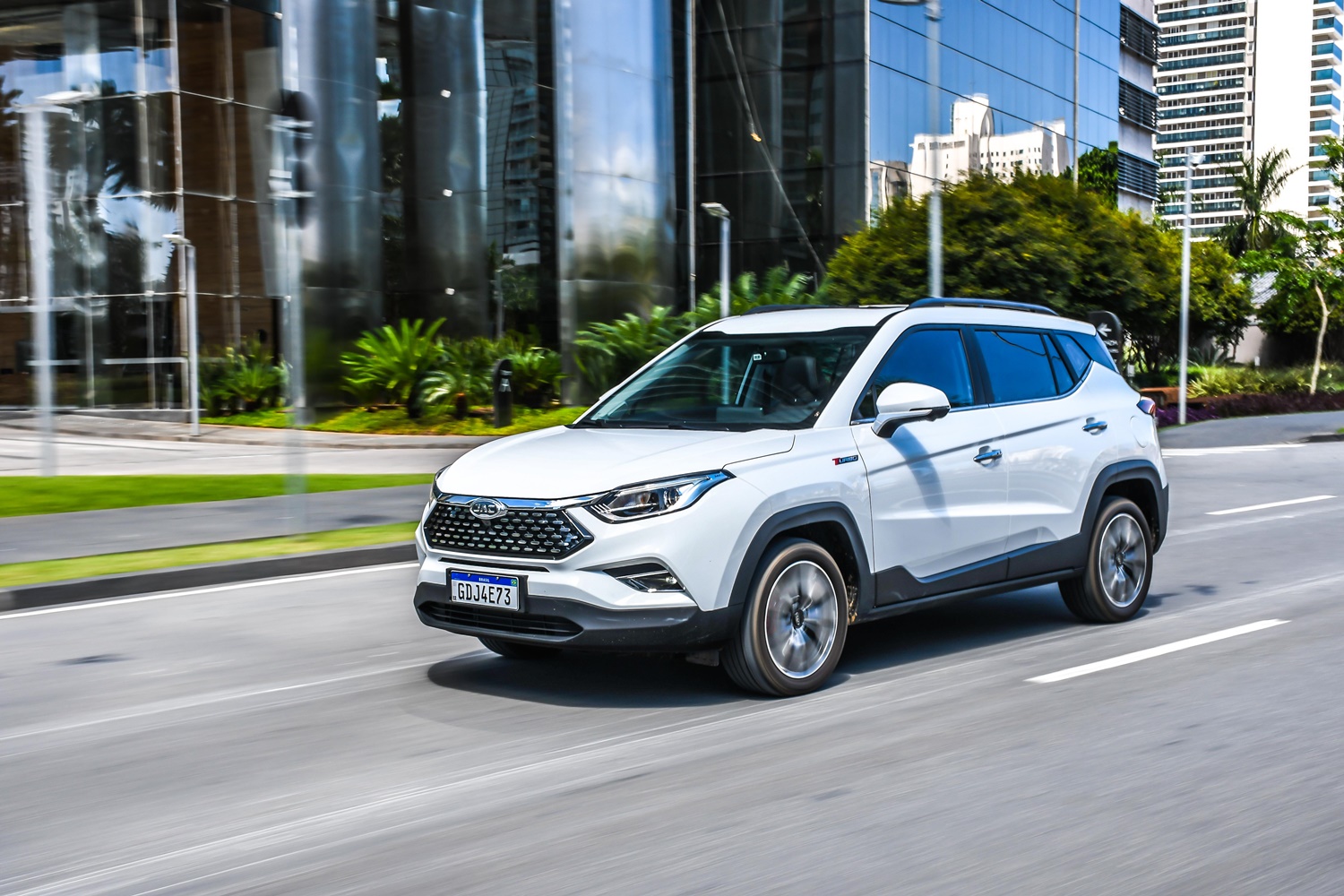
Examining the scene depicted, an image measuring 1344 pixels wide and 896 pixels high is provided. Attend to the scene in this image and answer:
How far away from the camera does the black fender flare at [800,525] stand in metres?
5.98

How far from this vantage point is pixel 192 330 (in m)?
30.0

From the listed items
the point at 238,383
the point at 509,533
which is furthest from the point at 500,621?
the point at 238,383

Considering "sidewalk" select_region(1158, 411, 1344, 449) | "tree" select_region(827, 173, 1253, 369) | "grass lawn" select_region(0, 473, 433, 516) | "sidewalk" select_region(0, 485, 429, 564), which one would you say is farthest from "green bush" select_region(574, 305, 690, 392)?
"sidewalk" select_region(0, 485, 429, 564)

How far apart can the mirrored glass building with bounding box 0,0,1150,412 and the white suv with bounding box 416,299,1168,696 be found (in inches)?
964

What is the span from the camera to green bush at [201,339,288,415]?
104 ft

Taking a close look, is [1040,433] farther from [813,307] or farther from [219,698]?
[219,698]

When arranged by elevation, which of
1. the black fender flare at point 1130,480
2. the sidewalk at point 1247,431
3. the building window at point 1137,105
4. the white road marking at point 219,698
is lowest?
the sidewalk at point 1247,431

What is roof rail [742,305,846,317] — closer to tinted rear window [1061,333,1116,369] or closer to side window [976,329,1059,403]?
side window [976,329,1059,403]

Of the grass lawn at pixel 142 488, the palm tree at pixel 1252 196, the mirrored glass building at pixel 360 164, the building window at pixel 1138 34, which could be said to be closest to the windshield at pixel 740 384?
the grass lawn at pixel 142 488

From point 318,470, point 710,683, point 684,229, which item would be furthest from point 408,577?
point 684,229

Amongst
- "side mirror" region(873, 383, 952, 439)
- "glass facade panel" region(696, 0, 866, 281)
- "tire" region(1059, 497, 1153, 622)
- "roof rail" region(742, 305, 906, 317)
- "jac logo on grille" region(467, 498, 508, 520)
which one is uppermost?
"glass facade panel" region(696, 0, 866, 281)

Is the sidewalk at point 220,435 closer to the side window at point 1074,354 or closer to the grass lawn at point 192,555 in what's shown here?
the grass lawn at point 192,555

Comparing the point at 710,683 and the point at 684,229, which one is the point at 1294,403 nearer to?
the point at 684,229

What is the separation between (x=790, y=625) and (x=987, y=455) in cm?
164
